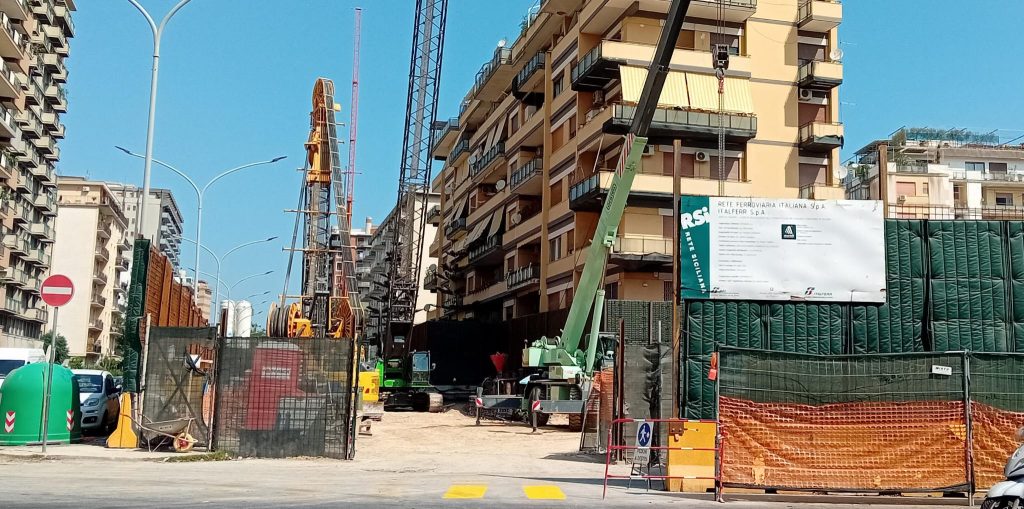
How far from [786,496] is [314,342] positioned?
9.28m

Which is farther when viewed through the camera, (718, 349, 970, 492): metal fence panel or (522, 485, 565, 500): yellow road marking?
(718, 349, 970, 492): metal fence panel

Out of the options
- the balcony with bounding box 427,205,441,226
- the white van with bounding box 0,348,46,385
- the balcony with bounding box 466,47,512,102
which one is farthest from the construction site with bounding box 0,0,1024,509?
the balcony with bounding box 427,205,441,226

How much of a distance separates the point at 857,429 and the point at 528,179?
137 ft

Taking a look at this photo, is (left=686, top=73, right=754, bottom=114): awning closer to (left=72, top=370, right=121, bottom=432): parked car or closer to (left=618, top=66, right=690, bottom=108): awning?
(left=618, top=66, right=690, bottom=108): awning

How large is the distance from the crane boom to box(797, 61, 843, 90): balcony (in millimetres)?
22784

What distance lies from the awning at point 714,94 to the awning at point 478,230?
23863mm

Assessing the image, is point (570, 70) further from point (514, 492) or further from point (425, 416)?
point (514, 492)

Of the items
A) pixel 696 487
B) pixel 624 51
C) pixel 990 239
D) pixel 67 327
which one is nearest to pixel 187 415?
pixel 696 487

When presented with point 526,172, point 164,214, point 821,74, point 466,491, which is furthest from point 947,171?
point 164,214

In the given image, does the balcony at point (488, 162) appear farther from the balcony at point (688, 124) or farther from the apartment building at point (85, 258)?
the apartment building at point (85, 258)

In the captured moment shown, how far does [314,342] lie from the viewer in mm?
18969

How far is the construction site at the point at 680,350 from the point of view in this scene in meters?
13.9

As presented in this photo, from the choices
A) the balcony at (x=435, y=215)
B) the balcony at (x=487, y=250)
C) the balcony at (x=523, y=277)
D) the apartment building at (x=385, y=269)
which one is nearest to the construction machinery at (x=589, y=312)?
the balcony at (x=523, y=277)

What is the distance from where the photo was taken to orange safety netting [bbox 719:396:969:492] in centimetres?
1374
